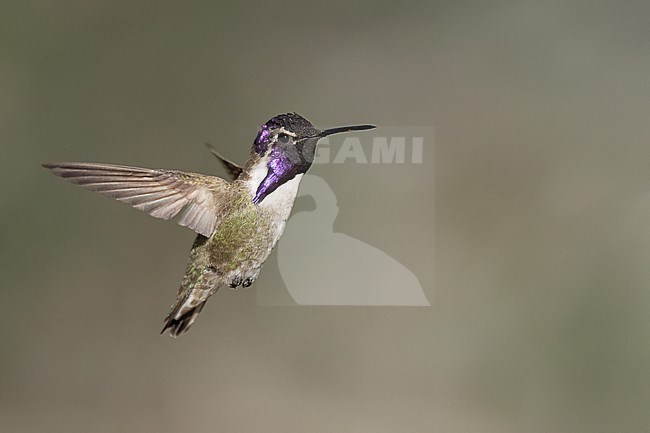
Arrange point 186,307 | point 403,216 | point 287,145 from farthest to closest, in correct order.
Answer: point 403,216 < point 186,307 < point 287,145

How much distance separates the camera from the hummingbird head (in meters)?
0.74

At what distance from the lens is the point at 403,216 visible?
5.15ft

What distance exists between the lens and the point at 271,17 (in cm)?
164

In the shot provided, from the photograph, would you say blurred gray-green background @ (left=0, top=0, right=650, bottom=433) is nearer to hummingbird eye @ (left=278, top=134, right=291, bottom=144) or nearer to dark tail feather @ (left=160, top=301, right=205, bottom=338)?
dark tail feather @ (left=160, top=301, right=205, bottom=338)

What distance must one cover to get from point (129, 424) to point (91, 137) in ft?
2.27

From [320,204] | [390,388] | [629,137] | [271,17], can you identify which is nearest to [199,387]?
[390,388]

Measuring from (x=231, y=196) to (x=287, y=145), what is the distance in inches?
4.4

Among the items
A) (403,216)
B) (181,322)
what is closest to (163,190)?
(181,322)

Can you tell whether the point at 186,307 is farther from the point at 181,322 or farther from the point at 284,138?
the point at 284,138

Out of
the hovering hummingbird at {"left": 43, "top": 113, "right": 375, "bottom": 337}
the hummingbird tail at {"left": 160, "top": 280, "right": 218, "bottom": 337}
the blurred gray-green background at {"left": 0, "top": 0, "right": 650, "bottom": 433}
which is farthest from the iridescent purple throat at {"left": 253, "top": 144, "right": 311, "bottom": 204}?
the blurred gray-green background at {"left": 0, "top": 0, "right": 650, "bottom": 433}

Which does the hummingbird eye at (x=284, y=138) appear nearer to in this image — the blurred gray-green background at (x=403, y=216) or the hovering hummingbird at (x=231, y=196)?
the hovering hummingbird at (x=231, y=196)

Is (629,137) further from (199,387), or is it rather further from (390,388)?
(199,387)

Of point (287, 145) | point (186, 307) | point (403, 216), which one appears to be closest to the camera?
point (287, 145)

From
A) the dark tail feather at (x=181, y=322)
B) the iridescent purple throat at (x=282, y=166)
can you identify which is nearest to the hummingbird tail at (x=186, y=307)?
the dark tail feather at (x=181, y=322)
